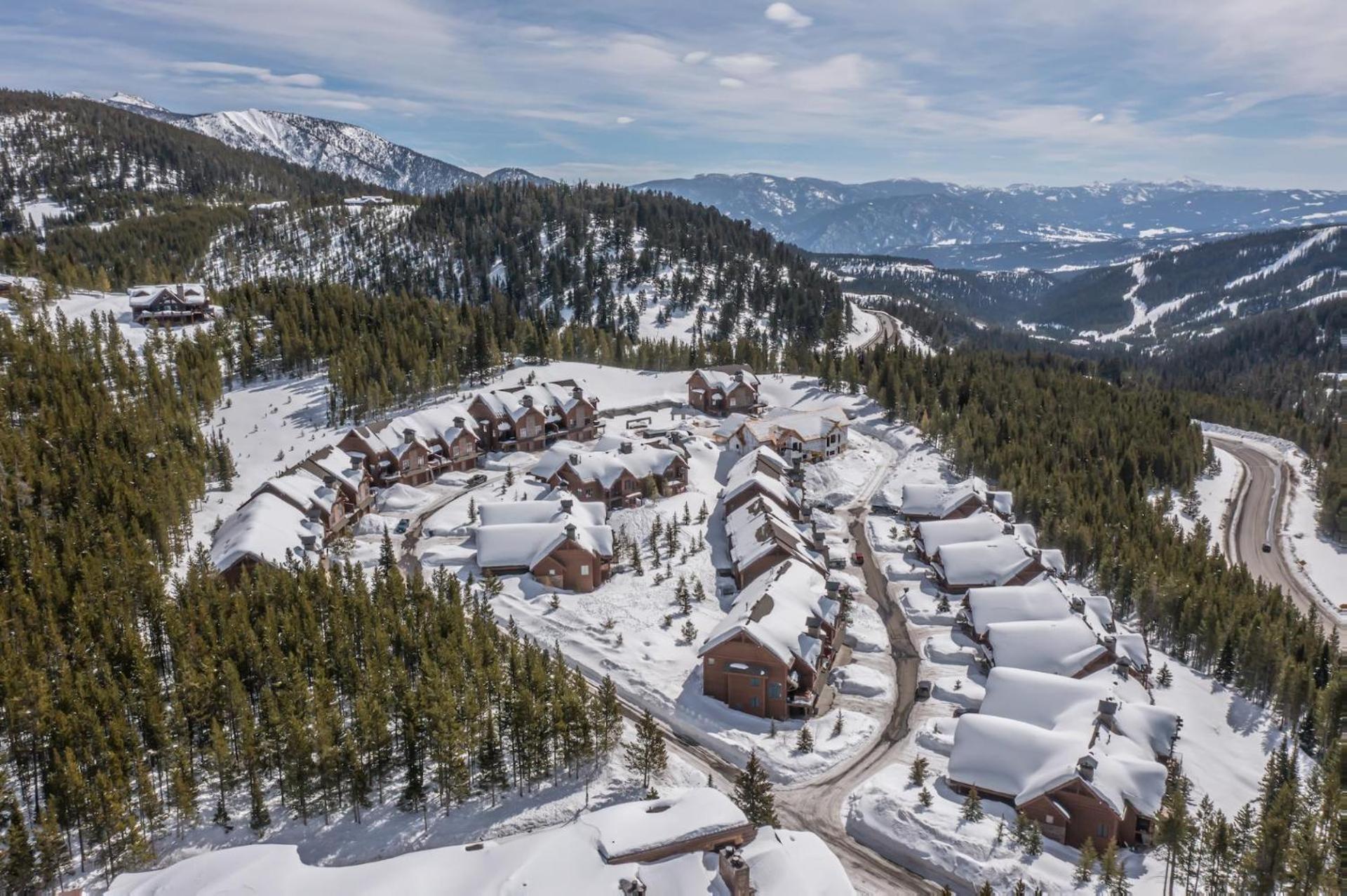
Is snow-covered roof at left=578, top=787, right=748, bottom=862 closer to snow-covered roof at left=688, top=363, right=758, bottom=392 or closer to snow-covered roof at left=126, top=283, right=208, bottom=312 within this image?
snow-covered roof at left=688, top=363, right=758, bottom=392

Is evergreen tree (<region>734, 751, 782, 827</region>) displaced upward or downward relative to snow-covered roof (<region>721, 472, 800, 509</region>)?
downward

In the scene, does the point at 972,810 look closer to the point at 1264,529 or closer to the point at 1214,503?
the point at 1264,529

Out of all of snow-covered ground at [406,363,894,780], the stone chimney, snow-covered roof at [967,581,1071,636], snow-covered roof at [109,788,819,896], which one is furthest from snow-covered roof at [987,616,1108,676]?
the stone chimney

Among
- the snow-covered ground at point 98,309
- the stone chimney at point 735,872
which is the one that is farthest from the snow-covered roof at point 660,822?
the snow-covered ground at point 98,309

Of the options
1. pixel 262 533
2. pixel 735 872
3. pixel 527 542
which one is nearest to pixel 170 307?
pixel 262 533

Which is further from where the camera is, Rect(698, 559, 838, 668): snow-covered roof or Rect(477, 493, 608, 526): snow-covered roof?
Rect(477, 493, 608, 526): snow-covered roof

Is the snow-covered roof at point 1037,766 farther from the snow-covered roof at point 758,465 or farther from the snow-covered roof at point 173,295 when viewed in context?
the snow-covered roof at point 173,295
